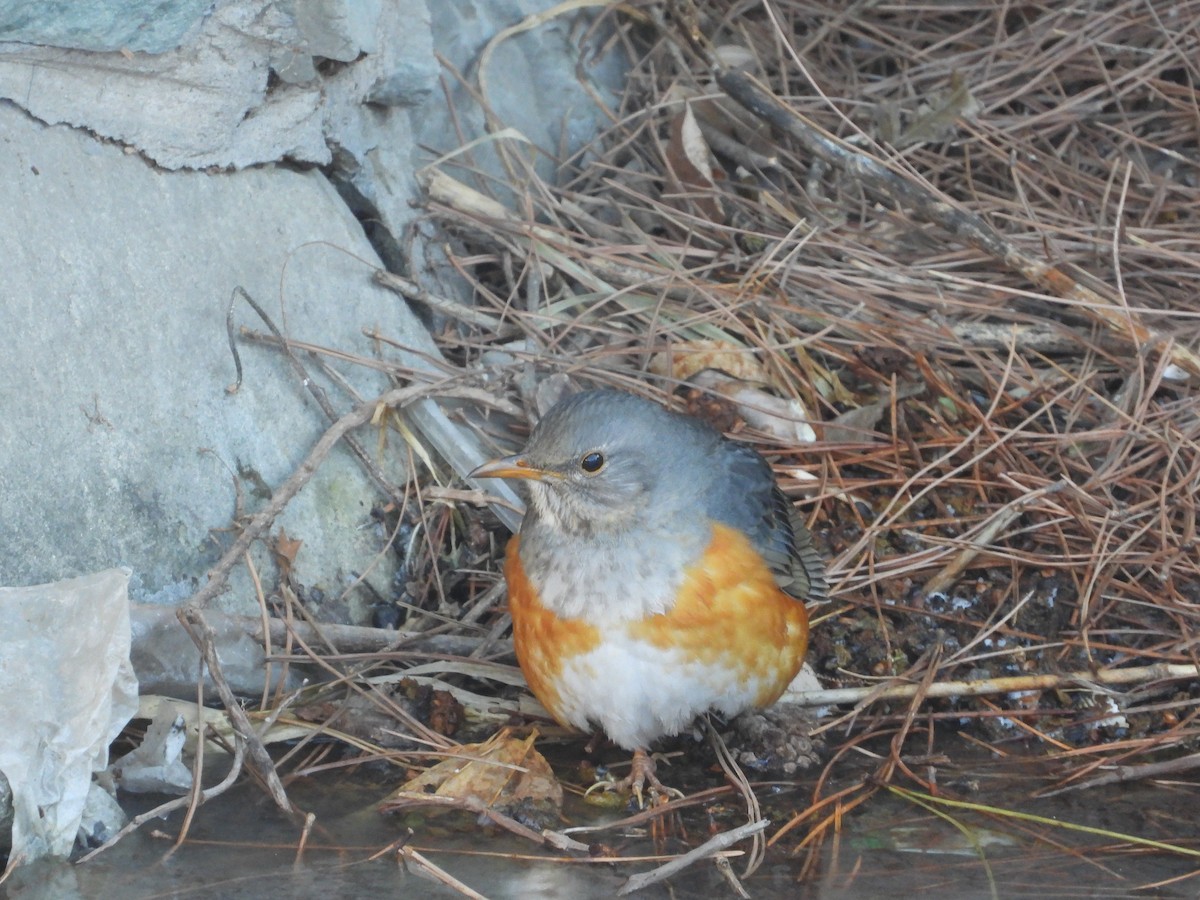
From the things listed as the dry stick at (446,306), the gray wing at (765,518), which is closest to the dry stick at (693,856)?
the gray wing at (765,518)

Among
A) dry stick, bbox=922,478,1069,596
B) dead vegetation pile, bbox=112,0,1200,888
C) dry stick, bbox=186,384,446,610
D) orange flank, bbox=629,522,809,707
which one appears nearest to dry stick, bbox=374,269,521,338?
dead vegetation pile, bbox=112,0,1200,888

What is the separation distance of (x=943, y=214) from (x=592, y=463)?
6.77 ft

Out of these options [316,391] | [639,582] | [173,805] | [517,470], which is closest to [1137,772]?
[639,582]

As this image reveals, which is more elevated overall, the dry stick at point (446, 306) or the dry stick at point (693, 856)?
the dry stick at point (446, 306)

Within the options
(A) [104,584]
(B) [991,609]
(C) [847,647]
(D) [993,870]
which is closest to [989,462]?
(B) [991,609]

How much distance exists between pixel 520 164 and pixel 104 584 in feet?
9.45

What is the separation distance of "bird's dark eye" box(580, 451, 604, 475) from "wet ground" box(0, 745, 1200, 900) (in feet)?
2.75

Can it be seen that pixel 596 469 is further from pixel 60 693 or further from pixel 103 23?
pixel 103 23

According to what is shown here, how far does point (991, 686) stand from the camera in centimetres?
391

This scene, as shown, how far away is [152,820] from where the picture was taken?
3121 mm

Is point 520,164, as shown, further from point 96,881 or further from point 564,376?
point 96,881

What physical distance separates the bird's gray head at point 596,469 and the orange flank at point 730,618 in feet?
0.62

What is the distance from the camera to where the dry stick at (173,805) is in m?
2.97

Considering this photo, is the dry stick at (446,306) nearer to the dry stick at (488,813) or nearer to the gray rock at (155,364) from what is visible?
the gray rock at (155,364)
